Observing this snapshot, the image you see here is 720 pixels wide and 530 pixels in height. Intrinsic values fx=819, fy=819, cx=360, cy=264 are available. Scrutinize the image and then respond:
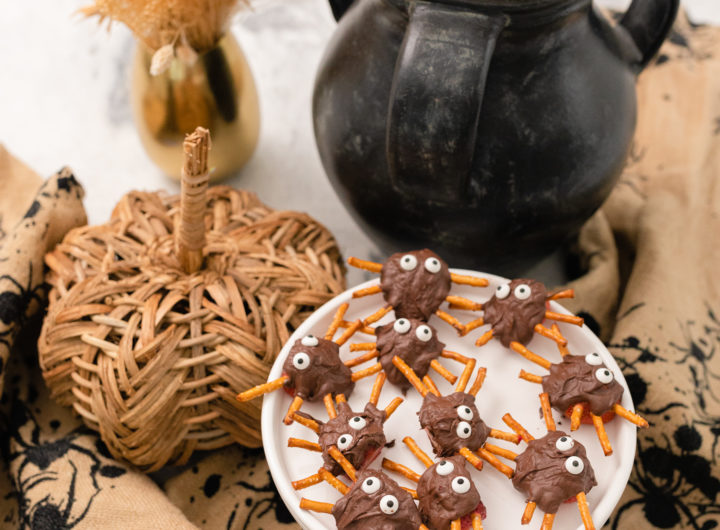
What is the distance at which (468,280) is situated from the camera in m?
0.73

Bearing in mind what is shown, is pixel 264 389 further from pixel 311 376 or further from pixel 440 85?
pixel 440 85

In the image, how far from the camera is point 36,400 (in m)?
0.84

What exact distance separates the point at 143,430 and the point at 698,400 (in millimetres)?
550

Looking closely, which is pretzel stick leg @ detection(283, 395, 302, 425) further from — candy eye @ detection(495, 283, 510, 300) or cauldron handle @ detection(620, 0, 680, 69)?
cauldron handle @ detection(620, 0, 680, 69)

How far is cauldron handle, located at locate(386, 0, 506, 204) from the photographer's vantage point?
0.68 meters

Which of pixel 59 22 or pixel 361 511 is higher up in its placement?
pixel 59 22

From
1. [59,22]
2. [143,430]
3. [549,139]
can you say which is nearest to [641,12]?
[549,139]

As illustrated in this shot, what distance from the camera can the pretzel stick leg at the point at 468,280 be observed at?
28.5 inches

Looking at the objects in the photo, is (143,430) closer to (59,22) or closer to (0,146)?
(0,146)

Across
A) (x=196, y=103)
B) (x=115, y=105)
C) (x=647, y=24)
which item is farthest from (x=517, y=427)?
(x=115, y=105)

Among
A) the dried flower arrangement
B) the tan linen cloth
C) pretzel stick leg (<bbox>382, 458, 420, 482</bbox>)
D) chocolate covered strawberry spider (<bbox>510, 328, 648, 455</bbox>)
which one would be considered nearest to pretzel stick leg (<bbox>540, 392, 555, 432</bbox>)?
chocolate covered strawberry spider (<bbox>510, 328, 648, 455</bbox>)

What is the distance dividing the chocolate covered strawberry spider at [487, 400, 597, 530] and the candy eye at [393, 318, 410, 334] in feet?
0.43

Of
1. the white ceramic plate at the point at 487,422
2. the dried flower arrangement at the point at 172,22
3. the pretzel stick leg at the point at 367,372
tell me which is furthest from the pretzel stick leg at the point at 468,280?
the dried flower arrangement at the point at 172,22

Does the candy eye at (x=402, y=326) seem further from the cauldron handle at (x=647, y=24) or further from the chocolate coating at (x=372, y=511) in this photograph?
the cauldron handle at (x=647, y=24)
